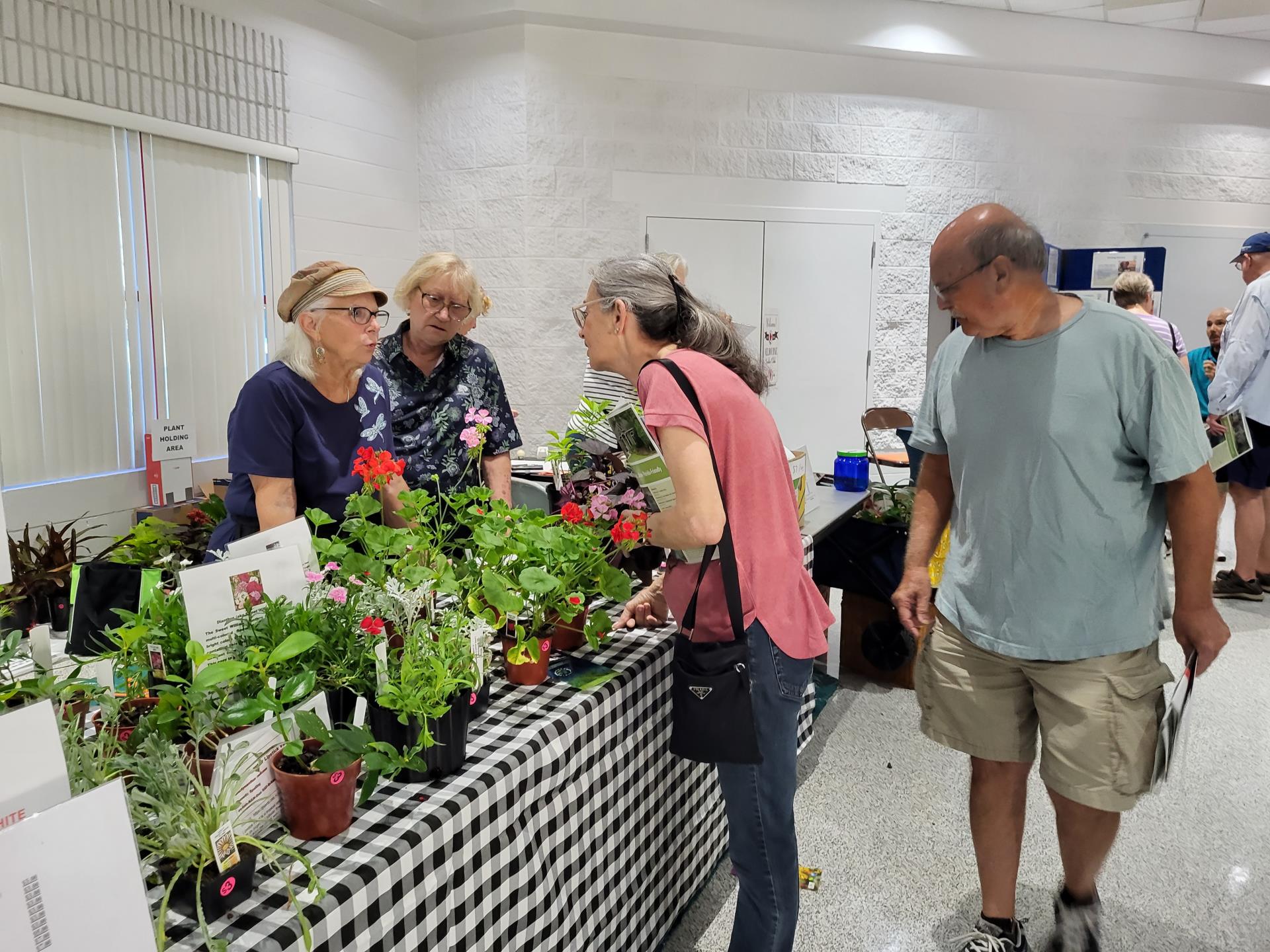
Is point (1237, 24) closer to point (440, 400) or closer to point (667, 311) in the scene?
point (440, 400)

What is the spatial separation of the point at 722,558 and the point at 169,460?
9.73ft

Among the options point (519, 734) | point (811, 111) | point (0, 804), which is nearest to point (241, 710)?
point (0, 804)

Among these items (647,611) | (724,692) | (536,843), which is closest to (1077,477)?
(724,692)

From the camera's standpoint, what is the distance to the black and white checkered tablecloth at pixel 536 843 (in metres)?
1.12

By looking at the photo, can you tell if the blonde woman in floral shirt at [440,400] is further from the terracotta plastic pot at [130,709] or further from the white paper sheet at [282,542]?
the terracotta plastic pot at [130,709]

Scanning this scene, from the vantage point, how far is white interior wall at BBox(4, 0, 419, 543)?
3.89 metres

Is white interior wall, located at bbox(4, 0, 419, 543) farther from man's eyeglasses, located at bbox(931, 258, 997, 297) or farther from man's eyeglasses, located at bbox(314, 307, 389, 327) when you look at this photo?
man's eyeglasses, located at bbox(931, 258, 997, 297)

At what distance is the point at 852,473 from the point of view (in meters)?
3.67

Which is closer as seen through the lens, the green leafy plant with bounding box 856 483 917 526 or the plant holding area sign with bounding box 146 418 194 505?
the green leafy plant with bounding box 856 483 917 526

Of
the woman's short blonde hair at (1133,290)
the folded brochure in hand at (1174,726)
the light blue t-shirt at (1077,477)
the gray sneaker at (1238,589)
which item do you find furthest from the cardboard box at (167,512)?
the gray sneaker at (1238,589)

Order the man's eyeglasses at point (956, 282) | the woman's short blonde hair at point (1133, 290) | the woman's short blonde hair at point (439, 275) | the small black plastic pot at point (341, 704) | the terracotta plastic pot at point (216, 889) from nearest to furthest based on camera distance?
the terracotta plastic pot at point (216, 889)
the small black plastic pot at point (341, 704)
the man's eyeglasses at point (956, 282)
the woman's short blonde hair at point (439, 275)
the woman's short blonde hair at point (1133, 290)

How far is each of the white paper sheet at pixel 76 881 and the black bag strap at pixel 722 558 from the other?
0.92 metres

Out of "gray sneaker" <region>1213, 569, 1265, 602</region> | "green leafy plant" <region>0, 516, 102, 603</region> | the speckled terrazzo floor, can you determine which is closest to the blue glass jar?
the speckled terrazzo floor

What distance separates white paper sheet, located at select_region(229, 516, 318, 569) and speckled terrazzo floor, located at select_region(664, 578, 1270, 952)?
48.6 inches
